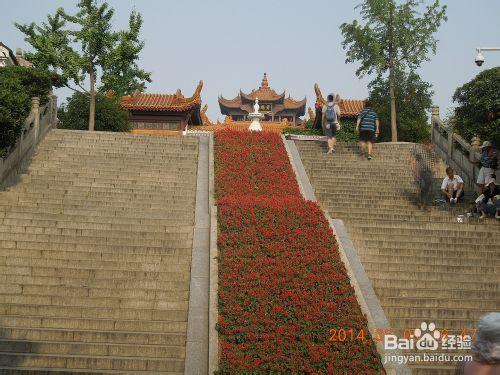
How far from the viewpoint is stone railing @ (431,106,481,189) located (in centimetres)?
1620

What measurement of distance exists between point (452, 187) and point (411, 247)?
427 cm

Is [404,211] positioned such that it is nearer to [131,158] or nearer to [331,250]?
[331,250]

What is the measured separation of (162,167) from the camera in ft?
52.5

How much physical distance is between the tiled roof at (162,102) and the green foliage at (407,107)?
10.2 metres

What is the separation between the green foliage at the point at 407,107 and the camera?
2545 cm

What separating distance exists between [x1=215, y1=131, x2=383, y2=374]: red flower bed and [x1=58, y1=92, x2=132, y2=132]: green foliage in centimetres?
1543

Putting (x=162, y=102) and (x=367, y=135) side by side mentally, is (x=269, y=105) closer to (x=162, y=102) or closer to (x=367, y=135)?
(x=162, y=102)

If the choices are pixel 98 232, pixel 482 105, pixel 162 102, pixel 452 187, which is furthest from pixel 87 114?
pixel 482 105

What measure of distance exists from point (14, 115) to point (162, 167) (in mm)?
4536

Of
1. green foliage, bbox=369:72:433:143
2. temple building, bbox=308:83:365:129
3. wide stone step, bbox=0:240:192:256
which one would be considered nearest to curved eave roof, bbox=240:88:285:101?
temple building, bbox=308:83:365:129

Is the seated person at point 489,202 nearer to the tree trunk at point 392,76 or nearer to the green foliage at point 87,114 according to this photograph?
the tree trunk at point 392,76

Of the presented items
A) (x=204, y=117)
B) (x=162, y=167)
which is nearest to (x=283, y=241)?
(x=162, y=167)

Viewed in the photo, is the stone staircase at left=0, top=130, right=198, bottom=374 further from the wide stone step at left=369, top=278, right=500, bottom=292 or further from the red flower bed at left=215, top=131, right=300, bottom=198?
the wide stone step at left=369, top=278, right=500, bottom=292

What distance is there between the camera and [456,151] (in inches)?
699
